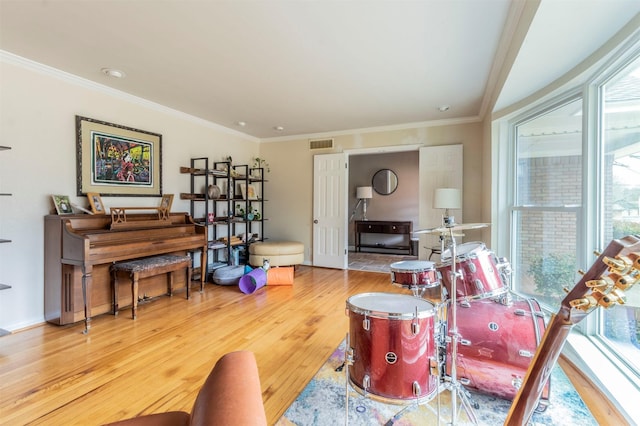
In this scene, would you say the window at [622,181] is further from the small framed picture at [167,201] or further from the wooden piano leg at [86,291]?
the small framed picture at [167,201]

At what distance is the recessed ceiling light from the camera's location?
2.86m

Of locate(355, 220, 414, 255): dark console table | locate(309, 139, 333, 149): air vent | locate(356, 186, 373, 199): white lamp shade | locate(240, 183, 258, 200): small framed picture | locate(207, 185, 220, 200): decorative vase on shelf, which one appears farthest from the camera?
locate(356, 186, 373, 199): white lamp shade

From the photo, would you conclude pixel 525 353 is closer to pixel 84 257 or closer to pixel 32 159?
pixel 84 257

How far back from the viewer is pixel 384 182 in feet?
24.1

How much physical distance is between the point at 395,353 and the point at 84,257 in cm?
265

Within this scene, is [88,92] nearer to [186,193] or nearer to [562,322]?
[186,193]

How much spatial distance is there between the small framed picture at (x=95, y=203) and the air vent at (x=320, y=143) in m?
3.36

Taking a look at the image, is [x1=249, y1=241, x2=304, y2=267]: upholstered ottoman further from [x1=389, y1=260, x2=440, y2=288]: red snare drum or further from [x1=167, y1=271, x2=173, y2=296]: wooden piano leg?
[x1=389, y1=260, x2=440, y2=288]: red snare drum

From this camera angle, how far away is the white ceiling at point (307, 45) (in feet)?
6.30

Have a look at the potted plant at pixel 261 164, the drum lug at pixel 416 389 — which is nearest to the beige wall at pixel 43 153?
the potted plant at pixel 261 164

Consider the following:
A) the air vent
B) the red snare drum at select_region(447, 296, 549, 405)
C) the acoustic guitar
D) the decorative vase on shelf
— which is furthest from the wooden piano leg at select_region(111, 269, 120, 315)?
the air vent

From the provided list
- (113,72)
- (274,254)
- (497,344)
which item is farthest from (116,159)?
(497,344)

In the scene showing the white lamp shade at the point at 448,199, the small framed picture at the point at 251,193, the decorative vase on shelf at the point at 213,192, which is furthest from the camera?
the small framed picture at the point at 251,193

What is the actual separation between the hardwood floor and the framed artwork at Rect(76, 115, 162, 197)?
1.36 metres
